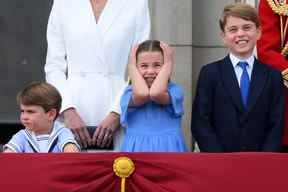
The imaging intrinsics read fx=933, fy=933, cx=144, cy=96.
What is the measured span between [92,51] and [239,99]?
34.4 inches

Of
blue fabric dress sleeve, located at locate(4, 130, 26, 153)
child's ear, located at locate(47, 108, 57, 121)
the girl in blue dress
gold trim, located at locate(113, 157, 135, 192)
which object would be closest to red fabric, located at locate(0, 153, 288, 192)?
gold trim, located at locate(113, 157, 135, 192)

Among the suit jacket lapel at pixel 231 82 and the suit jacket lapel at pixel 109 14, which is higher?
the suit jacket lapel at pixel 109 14

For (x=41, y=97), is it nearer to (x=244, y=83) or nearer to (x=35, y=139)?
(x=35, y=139)

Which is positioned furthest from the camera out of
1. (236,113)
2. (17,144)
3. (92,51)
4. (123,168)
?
(92,51)

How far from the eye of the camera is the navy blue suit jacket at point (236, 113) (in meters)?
4.81

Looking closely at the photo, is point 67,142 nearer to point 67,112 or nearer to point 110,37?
point 67,112

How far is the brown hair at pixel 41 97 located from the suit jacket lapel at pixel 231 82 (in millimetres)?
909

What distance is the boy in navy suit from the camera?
4.82 metres

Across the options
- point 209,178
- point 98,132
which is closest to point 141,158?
point 209,178

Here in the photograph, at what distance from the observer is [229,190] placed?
435 centimetres

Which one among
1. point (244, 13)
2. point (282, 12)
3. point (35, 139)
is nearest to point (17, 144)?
point (35, 139)

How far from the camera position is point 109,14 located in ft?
16.9

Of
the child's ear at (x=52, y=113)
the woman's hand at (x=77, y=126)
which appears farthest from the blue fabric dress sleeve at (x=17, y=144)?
the woman's hand at (x=77, y=126)

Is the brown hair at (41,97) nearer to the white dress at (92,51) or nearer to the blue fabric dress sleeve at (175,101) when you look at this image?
the white dress at (92,51)
